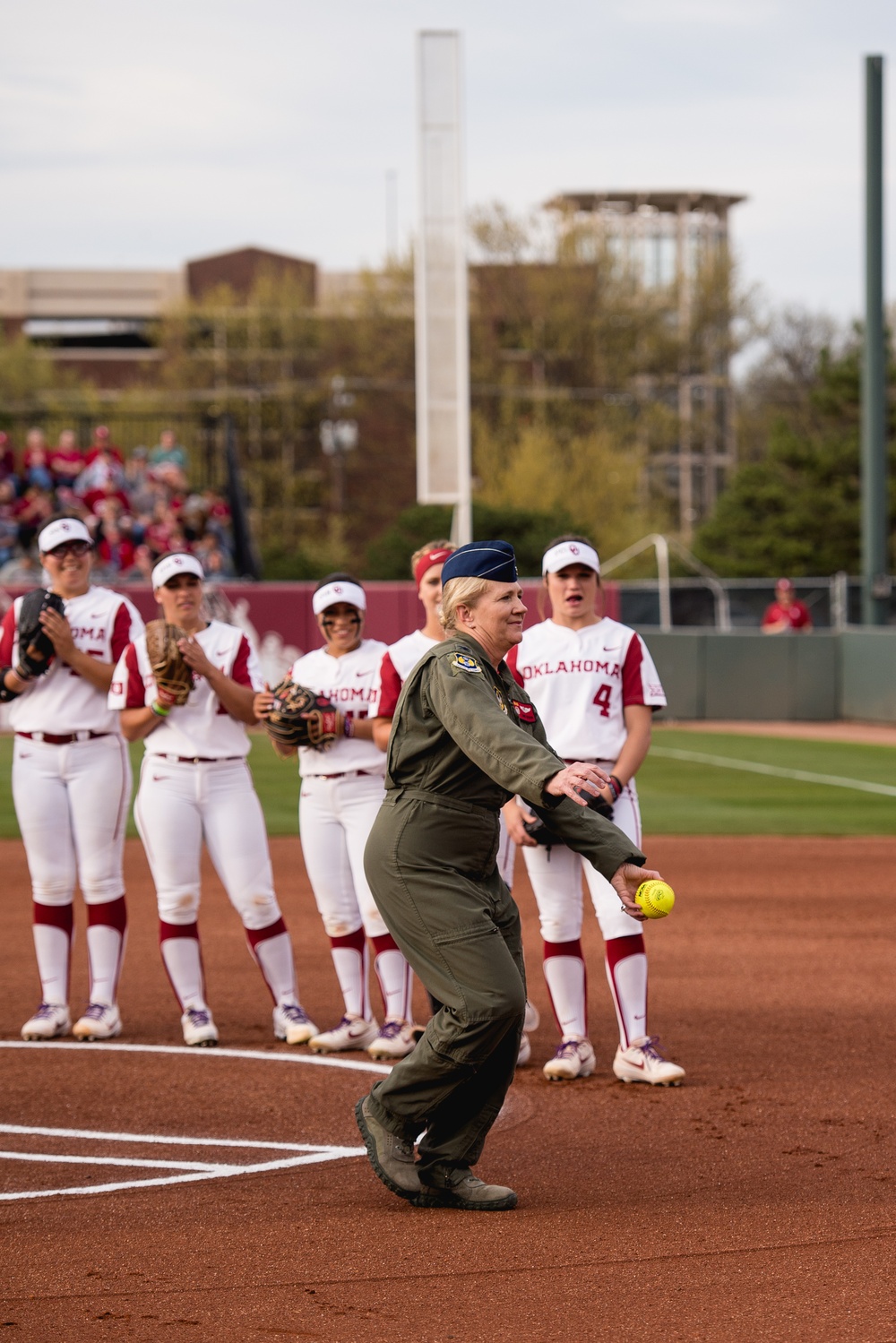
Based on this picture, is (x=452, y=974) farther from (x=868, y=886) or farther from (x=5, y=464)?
(x=5, y=464)

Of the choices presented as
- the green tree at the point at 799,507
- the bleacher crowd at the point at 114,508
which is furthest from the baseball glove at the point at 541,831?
the green tree at the point at 799,507

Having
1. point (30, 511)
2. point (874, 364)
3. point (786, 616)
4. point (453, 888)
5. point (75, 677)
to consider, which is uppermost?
point (874, 364)

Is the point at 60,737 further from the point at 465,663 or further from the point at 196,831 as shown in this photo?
the point at 465,663

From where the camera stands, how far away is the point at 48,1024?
7.03 meters

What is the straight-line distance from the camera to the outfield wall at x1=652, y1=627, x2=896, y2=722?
79.9 ft

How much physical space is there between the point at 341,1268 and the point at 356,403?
2021 inches

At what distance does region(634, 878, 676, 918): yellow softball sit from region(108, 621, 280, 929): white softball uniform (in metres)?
2.87

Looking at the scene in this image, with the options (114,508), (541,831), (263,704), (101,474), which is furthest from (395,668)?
(101,474)

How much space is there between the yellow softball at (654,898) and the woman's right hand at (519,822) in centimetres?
188

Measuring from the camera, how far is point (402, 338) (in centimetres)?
5219

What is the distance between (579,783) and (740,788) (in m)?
13.0

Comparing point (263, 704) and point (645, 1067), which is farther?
point (263, 704)

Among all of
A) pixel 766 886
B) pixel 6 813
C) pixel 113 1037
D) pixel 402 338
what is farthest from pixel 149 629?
pixel 402 338

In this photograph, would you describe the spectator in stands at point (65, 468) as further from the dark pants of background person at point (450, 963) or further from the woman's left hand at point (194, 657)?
the dark pants of background person at point (450, 963)
